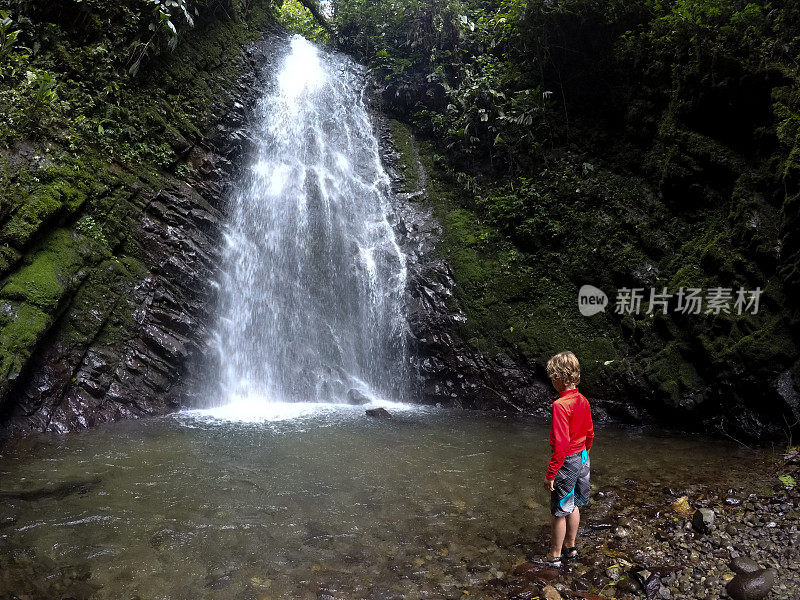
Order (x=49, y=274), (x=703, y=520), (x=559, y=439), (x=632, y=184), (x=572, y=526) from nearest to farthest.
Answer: (x=559, y=439)
(x=572, y=526)
(x=703, y=520)
(x=49, y=274)
(x=632, y=184)

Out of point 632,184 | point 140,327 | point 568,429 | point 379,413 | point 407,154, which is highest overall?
point 407,154

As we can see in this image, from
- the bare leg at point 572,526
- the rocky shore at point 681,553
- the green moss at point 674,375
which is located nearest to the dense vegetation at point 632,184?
the green moss at point 674,375

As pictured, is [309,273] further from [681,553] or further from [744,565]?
[744,565]

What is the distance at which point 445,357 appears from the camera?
9.42 metres

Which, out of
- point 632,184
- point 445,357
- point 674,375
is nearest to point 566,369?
point 674,375

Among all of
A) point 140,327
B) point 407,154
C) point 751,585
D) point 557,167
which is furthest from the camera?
point 407,154

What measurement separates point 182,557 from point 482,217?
363 inches

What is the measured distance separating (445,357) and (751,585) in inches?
269

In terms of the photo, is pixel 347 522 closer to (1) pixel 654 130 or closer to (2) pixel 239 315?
(2) pixel 239 315

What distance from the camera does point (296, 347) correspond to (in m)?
9.49

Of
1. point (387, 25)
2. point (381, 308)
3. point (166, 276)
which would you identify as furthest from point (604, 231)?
point (387, 25)

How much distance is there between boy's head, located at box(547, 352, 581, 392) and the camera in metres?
3.27

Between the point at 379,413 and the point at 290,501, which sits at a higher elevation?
the point at 290,501

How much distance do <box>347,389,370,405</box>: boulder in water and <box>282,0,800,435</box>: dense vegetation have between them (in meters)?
2.43
